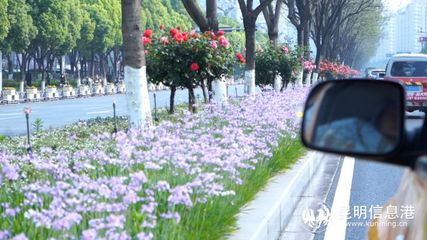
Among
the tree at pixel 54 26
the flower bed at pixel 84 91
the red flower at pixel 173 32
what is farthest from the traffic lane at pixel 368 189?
the flower bed at pixel 84 91

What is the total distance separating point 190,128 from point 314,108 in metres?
7.16

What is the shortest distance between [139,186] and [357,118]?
294 centimetres

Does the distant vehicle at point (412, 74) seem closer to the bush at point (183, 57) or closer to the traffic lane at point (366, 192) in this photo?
the bush at point (183, 57)

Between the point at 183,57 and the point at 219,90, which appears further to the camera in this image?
the point at 219,90

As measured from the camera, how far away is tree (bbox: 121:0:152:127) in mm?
11305

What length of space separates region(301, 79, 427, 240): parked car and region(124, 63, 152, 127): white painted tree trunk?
356 inches

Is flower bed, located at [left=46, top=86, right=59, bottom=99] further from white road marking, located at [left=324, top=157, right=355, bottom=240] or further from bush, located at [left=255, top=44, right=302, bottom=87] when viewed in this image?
white road marking, located at [left=324, top=157, right=355, bottom=240]

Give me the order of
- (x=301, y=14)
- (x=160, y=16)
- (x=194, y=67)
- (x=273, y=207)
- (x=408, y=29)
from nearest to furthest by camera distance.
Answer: (x=273, y=207), (x=194, y=67), (x=301, y=14), (x=160, y=16), (x=408, y=29)

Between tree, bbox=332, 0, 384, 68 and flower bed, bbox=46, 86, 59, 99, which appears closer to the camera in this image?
flower bed, bbox=46, 86, 59, 99

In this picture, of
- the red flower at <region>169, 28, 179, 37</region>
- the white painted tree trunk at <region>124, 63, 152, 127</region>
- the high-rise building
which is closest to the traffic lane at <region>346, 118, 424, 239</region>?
the white painted tree trunk at <region>124, 63, 152, 127</region>

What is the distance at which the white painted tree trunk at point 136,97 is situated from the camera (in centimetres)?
1128

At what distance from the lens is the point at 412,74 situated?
23.4 metres

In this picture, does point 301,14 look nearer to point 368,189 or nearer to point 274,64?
point 274,64

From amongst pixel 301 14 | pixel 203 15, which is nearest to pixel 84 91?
pixel 301 14
